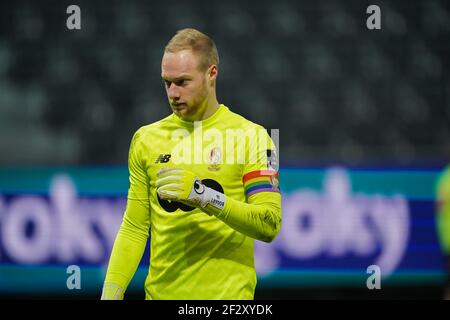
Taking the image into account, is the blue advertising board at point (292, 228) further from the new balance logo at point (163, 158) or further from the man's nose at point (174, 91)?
the man's nose at point (174, 91)

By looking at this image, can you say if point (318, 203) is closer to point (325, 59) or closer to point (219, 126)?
point (325, 59)

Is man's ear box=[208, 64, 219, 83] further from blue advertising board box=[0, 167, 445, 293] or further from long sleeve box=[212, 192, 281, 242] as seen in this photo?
blue advertising board box=[0, 167, 445, 293]

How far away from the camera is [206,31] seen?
7.05 meters

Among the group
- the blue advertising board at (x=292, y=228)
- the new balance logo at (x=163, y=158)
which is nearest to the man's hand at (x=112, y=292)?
the new balance logo at (x=163, y=158)

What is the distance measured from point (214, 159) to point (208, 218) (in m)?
0.24

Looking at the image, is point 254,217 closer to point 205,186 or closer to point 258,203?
point 258,203

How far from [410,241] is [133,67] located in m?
2.89

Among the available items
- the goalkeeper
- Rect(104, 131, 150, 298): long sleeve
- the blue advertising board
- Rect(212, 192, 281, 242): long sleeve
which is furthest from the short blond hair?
the blue advertising board

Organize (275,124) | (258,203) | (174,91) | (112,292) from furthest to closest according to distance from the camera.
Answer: (275,124), (112,292), (174,91), (258,203)

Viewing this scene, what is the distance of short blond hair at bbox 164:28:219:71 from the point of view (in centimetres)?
307

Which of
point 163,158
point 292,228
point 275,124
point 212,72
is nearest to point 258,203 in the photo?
point 163,158

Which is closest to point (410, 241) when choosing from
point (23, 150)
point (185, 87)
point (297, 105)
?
point (297, 105)

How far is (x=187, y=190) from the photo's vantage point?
2801 mm

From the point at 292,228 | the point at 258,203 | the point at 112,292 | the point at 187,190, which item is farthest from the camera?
the point at 292,228
